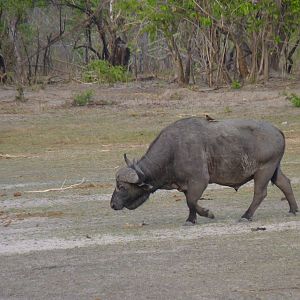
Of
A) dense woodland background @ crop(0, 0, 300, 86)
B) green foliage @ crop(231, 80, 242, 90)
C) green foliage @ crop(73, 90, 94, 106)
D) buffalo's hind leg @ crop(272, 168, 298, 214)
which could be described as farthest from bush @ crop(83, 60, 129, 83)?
buffalo's hind leg @ crop(272, 168, 298, 214)

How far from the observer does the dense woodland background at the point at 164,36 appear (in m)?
34.4

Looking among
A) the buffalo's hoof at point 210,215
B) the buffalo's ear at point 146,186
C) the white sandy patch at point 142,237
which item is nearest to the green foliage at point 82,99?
the buffalo's hoof at point 210,215

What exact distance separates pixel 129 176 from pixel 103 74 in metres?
27.2

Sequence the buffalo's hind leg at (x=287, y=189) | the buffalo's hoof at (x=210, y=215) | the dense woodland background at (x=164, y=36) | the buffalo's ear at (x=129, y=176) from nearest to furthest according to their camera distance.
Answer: the buffalo's ear at (x=129, y=176) < the buffalo's hoof at (x=210, y=215) < the buffalo's hind leg at (x=287, y=189) < the dense woodland background at (x=164, y=36)

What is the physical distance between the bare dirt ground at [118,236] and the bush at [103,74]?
1241 cm

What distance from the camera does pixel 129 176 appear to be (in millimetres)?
12219

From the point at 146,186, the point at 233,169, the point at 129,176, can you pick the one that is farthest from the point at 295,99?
the point at 129,176

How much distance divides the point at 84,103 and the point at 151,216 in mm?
19204

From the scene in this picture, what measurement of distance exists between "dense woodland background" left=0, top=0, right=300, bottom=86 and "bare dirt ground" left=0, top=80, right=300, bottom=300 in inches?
338

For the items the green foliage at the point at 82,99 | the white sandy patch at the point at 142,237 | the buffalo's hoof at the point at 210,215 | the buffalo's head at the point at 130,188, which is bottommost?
the green foliage at the point at 82,99

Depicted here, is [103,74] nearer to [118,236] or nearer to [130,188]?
[130,188]

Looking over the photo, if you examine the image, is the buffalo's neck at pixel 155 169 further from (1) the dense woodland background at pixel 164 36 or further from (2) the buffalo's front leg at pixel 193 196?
(1) the dense woodland background at pixel 164 36

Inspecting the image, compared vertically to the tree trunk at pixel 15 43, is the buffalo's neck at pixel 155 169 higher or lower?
higher

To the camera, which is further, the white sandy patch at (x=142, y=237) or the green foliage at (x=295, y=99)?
A: the green foliage at (x=295, y=99)
